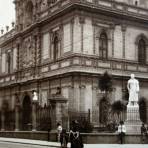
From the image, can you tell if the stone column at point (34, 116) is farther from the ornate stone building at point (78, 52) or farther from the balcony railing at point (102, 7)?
the balcony railing at point (102, 7)

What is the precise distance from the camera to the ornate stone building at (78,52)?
128 feet

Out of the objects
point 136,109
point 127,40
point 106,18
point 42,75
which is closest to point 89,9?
point 106,18

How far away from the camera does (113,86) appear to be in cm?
4084

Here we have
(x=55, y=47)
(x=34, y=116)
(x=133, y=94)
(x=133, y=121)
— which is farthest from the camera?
(x=55, y=47)

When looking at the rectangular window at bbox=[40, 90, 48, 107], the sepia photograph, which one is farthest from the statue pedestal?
the rectangular window at bbox=[40, 90, 48, 107]

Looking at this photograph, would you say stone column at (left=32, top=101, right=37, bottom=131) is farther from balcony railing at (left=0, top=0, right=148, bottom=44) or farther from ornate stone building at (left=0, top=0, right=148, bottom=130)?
balcony railing at (left=0, top=0, right=148, bottom=44)

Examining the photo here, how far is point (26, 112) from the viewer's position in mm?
47500

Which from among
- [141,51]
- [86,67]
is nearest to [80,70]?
[86,67]

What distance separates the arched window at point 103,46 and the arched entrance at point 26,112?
10172mm

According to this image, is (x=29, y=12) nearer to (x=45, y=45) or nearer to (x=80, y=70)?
(x=45, y=45)

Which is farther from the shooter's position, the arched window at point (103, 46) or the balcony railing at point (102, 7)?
the arched window at point (103, 46)

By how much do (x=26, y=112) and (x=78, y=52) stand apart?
11478mm

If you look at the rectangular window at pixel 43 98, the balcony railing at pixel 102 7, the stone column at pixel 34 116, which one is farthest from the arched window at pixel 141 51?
the stone column at pixel 34 116

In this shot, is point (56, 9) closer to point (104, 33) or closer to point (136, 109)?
point (104, 33)
